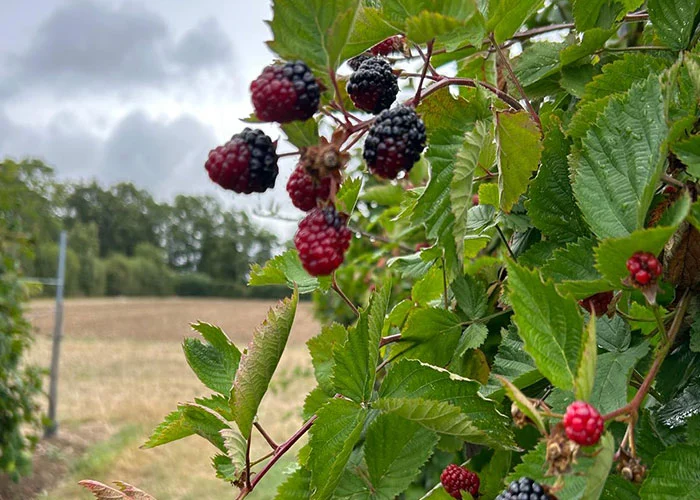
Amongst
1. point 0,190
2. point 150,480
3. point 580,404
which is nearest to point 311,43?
point 580,404

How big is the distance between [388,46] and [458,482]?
0.40 meters

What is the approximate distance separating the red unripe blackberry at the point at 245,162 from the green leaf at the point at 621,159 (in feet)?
0.77

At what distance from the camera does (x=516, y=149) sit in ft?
1.74

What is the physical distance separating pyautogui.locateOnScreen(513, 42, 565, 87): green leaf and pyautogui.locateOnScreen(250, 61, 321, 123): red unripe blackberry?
0.38 meters

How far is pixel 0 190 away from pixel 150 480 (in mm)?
2488

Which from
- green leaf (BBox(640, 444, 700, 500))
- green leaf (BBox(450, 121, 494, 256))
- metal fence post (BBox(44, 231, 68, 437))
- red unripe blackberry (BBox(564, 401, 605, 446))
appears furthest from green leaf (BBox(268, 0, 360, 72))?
metal fence post (BBox(44, 231, 68, 437))

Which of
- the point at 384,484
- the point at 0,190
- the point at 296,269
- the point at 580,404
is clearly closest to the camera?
the point at 580,404

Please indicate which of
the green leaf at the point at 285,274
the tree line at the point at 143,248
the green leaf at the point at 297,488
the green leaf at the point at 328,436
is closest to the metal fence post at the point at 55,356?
the green leaf at the point at 285,274

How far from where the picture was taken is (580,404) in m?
0.35

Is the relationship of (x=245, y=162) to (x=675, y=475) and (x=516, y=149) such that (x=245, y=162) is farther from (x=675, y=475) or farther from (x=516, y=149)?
(x=675, y=475)

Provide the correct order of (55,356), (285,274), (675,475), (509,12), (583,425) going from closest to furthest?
(583,425) → (675,475) → (509,12) → (285,274) → (55,356)

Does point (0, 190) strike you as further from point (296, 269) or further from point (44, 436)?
point (296, 269)

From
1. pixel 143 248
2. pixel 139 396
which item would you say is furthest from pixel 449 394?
pixel 143 248

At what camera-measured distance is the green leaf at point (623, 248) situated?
0.39 m
